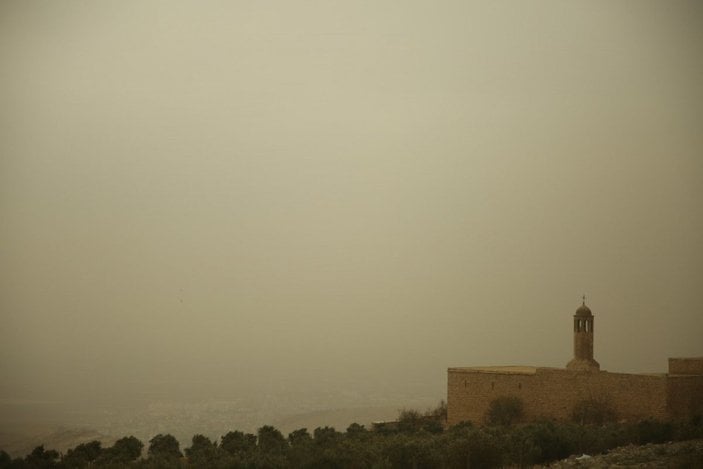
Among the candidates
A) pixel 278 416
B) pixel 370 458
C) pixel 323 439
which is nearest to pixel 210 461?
pixel 370 458

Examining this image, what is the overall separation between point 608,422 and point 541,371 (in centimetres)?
389

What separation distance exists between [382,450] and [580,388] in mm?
12198

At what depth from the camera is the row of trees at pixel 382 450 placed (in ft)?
70.6

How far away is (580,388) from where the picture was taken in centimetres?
3195

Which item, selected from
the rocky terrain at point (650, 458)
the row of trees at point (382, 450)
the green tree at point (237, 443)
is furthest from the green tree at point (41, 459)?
the rocky terrain at point (650, 458)

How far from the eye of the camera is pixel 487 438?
2248 cm

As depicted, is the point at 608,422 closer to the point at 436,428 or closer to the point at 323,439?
the point at 436,428

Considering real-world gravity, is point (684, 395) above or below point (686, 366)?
below

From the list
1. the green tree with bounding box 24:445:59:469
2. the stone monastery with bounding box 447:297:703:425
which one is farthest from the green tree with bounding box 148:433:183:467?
the stone monastery with bounding box 447:297:703:425

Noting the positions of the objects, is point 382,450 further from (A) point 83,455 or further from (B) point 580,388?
(B) point 580,388

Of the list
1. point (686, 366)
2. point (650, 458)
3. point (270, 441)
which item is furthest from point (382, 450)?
→ point (686, 366)

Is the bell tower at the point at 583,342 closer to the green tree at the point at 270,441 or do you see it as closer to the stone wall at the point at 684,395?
the stone wall at the point at 684,395

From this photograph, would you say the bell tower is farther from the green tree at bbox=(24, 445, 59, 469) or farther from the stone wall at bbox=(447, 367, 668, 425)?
the green tree at bbox=(24, 445, 59, 469)

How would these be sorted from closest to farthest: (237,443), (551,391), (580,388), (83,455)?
(83,455), (237,443), (580,388), (551,391)
